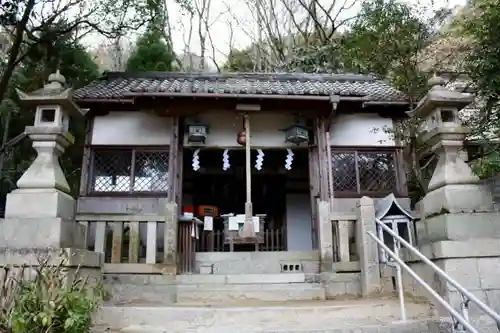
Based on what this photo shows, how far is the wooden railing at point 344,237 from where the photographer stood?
670 centimetres

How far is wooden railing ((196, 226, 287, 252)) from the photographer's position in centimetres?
981

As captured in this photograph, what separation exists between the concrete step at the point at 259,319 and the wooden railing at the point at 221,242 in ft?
13.1

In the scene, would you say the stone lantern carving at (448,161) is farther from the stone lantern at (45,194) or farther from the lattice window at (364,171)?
the stone lantern at (45,194)

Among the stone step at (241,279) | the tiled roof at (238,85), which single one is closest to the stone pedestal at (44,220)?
the stone step at (241,279)

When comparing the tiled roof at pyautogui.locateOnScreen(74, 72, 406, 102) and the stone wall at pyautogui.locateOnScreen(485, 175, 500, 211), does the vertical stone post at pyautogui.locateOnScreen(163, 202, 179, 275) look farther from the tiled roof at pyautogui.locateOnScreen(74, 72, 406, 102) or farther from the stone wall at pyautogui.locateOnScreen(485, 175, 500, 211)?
the stone wall at pyautogui.locateOnScreen(485, 175, 500, 211)

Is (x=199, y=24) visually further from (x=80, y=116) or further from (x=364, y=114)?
(x=80, y=116)

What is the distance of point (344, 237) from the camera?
6738 mm

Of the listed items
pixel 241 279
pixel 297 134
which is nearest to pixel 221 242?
pixel 297 134

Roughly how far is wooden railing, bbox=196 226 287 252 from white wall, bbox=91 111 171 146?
8.07ft

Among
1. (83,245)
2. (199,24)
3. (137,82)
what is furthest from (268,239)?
(199,24)

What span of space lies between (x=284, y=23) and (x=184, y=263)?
667 inches

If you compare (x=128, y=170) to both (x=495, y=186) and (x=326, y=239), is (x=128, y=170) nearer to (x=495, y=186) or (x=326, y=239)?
(x=326, y=239)

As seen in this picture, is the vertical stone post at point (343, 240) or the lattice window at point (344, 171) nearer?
the vertical stone post at point (343, 240)

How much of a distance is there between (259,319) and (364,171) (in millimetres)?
5910
